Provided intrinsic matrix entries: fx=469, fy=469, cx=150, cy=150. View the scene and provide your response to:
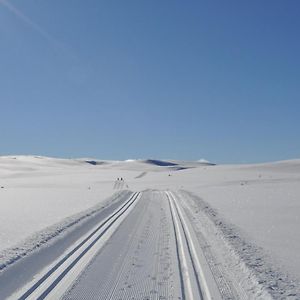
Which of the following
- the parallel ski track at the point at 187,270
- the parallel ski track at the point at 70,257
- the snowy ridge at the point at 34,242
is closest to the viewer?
the parallel ski track at the point at 187,270

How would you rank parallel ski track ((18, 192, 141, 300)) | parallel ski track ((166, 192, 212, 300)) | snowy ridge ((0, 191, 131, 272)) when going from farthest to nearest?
1. snowy ridge ((0, 191, 131, 272))
2. parallel ski track ((18, 192, 141, 300))
3. parallel ski track ((166, 192, 212, 300))

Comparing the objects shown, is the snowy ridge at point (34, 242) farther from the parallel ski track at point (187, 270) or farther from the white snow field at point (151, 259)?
the parallel ski track at point (187, 270)

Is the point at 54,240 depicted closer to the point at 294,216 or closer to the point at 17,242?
the point at 17,242

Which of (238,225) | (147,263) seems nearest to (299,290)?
(147,263)

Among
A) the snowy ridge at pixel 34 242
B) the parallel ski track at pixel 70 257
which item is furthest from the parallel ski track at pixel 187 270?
the snowy ridge at pixel 34 242

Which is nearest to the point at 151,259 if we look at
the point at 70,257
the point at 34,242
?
the point at 70,257

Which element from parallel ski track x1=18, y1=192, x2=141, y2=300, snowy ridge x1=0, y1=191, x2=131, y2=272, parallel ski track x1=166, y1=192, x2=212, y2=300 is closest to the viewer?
parallel ski track x1=166, y1=192, x2=212, y2=300

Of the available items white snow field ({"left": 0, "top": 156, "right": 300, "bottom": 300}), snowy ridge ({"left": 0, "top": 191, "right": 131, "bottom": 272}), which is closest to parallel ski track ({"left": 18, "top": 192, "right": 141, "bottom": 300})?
white snow field ({"left": 0, "top": 156, "right": 300, "bottom": 300})

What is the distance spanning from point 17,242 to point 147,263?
432 cm

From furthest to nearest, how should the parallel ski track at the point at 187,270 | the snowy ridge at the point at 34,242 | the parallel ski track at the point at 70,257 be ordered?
the snowy ridge at the point at 34,242 < the parallel ski track at the point at 70,257 < the parallel ski track at the point at 187,270

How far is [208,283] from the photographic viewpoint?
7816mm

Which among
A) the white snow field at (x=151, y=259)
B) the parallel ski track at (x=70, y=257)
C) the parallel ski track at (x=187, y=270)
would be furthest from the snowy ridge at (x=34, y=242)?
the parallel ski track at (x=187, y=270)

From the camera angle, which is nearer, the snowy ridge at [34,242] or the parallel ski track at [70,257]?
the parallel ski track at [70,257]

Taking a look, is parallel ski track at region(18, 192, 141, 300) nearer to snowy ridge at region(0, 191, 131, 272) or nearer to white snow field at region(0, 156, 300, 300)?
white snow field at region(0, 156, 300, 300)
